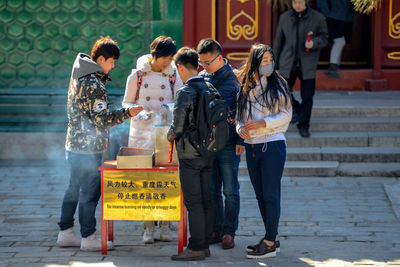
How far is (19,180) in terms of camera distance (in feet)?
29.7

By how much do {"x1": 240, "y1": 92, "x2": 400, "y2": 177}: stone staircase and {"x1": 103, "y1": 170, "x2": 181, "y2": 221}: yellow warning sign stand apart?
324 centimetres

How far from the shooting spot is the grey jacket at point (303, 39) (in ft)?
30.9

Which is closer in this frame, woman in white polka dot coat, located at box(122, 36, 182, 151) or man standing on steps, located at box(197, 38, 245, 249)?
man standing on steps, located at box(197, 38, 245, 249)

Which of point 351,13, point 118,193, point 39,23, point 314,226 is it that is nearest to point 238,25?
point 351,13

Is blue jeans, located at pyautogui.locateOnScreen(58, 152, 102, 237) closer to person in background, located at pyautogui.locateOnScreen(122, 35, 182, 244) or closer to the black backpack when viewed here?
person in background, located at pyautogui.locateOnScreen(122, 35, 182, 244)

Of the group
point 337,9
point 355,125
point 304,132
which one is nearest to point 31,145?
point 304,132

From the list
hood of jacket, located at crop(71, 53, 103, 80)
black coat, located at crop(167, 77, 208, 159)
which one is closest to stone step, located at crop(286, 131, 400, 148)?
black coat, located at crop(167, 77, 208, 159)

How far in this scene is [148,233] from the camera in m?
6.45

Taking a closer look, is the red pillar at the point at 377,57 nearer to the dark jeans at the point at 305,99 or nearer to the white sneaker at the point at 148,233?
the dark jeans at the point at 305,99

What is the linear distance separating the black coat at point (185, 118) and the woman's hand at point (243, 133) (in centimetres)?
45

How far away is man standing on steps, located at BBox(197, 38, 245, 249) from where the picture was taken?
6133 millimetres

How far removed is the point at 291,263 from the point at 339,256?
0.46 m

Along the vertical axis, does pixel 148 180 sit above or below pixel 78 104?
below

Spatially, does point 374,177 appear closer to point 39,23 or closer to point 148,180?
point 148,180
